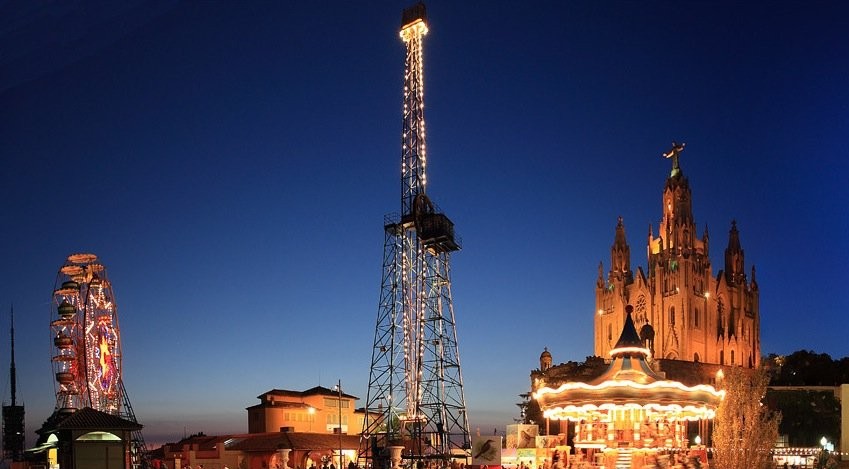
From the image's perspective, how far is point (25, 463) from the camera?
157 ft

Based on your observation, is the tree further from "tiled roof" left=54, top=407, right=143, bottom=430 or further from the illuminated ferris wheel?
the illuminated ferris wheel

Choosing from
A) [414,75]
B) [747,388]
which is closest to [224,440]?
[414,75]

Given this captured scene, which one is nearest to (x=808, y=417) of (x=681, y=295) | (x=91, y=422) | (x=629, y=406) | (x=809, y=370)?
(x=809, y=370)

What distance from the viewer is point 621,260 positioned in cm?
12012

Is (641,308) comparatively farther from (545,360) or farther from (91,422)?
(91,422)

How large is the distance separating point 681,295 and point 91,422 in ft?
277

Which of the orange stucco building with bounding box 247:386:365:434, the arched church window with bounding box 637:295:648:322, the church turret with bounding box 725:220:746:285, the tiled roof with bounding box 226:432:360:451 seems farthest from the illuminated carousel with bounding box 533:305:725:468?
the church turret with bounding box 725:220:746:285

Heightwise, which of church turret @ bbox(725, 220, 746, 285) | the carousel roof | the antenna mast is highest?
church turret @ bbox(725, 220, 746, 285)

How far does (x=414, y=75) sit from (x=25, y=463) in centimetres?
3574

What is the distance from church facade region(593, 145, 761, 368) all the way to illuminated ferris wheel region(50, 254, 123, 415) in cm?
6296

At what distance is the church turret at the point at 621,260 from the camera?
11919 cm

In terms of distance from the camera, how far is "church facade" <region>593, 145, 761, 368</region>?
10919cm

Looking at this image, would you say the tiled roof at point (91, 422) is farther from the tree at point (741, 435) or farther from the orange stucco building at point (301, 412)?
the orange stucco building at point (301, 412)

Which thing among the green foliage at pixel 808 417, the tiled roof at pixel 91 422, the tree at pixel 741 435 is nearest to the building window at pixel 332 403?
the green foliage at pixel 808 417
